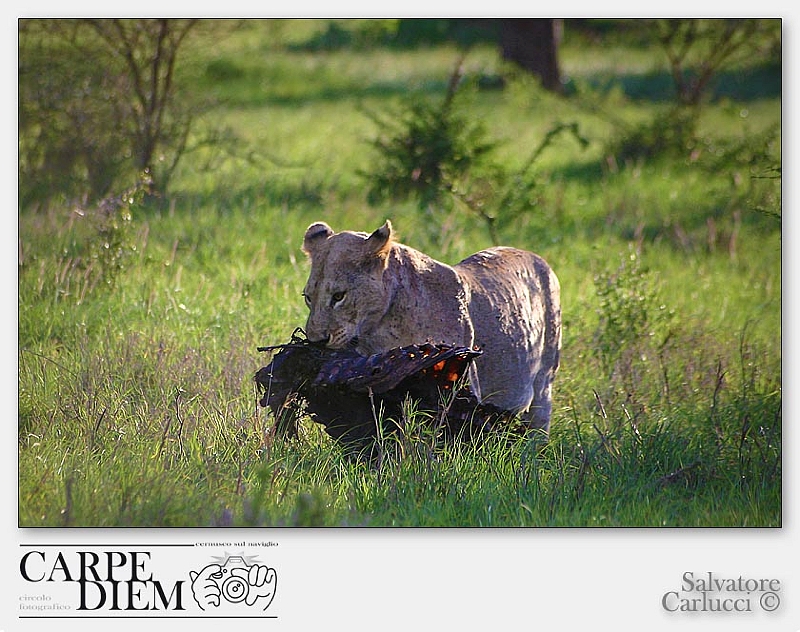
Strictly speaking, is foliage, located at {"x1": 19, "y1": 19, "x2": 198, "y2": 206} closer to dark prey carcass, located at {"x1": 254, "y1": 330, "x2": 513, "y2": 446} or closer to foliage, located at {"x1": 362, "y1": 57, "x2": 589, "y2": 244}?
foliage, located at {"x1": 362, "y1": 57, "x2": 589, "y2": 244}

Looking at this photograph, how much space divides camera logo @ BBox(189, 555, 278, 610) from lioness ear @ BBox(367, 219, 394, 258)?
168 cm

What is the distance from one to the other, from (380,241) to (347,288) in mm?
269

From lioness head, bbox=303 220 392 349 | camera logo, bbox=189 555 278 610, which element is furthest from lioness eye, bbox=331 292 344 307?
camera logo, bbox=189 555 278 610

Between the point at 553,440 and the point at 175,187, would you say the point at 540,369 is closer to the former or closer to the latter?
the point at 553,440

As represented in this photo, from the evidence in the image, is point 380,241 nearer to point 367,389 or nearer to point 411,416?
point 367,389

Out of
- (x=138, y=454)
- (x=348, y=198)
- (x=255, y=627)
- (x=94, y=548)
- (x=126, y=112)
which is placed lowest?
(x=255, y=627)

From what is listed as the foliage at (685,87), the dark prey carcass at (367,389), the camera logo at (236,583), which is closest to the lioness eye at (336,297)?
the dark prey carcass at (367,389)

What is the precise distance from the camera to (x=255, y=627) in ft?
17.4

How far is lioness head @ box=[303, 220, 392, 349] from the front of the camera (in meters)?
4.99

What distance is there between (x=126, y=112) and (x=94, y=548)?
16.0 feet

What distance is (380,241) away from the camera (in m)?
5.00

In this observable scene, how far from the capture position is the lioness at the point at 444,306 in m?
5.01

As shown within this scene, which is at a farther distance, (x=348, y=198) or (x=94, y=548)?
(x=348, y=198)

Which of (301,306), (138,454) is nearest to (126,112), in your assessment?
(301,306)
